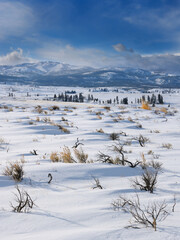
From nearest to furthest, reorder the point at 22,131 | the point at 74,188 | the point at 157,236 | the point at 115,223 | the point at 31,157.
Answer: the point at 157,236 < the point at 115,223 < the point at 74,188 < the point at 31,157 < the point at 22,131

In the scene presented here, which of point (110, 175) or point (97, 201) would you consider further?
point (110, 175)

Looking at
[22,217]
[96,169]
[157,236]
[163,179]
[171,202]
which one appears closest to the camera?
[157,236]

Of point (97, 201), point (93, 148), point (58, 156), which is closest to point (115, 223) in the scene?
point (97, 201)

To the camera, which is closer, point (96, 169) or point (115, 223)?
point (115, 223)

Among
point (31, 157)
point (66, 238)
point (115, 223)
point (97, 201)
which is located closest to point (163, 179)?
point (97, 201)

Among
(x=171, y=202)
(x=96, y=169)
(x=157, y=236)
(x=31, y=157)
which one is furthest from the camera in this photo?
(x=31, y=157)

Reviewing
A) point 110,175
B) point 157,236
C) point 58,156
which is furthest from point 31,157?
point 157,236

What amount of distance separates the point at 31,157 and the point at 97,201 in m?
2.41

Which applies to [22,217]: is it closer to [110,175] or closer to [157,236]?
[157,236]

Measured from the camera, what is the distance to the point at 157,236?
141 cm

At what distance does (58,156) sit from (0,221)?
2565 mm

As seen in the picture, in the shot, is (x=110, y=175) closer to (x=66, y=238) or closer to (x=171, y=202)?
(x=171, y=202)

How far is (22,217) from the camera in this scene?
1.80 metres

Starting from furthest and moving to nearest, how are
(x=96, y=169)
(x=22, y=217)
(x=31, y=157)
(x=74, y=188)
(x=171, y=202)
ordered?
(x=31, y=157) < (x=96, y=169) < (x=74, y=188) < (x=171, y=202) < (x=22, y=217)
